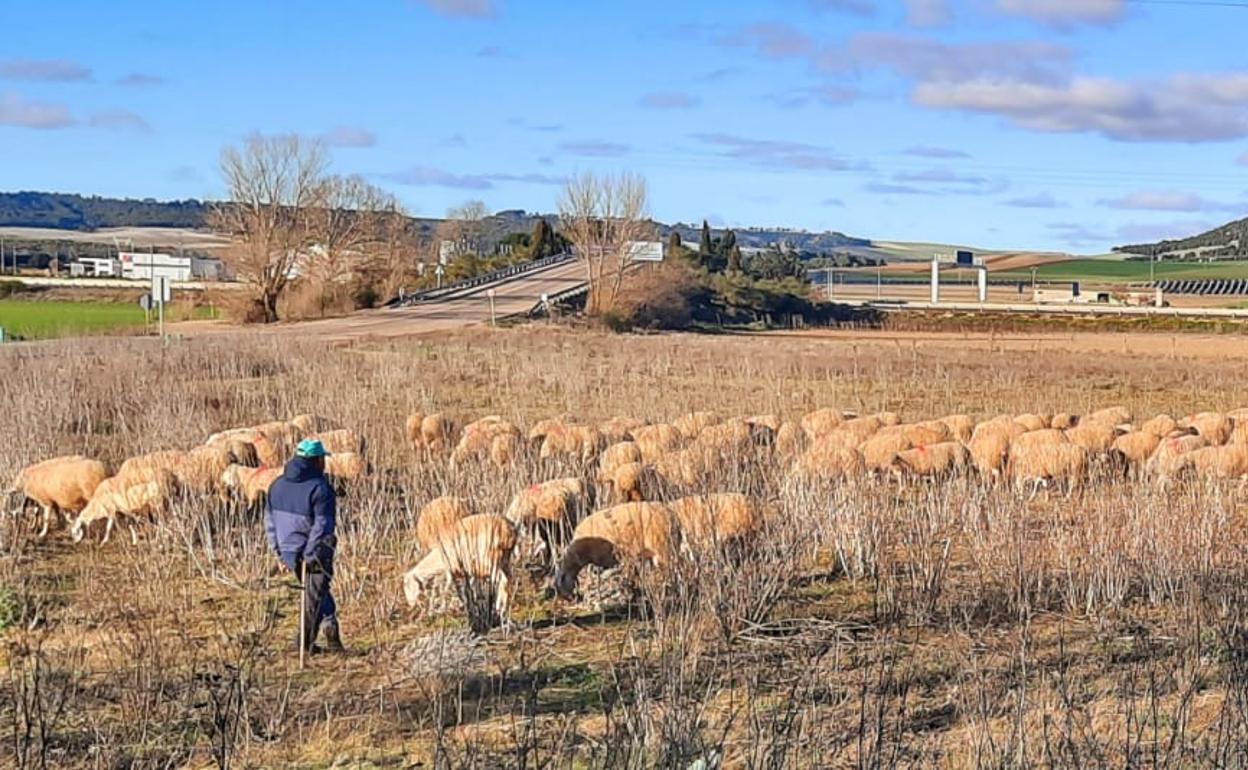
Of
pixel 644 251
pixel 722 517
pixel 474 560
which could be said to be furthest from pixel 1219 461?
pixel 644 251

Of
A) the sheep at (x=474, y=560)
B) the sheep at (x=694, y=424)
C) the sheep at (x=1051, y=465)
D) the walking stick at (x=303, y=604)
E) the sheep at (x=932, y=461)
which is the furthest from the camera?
the sheep at (x=694, y=424)

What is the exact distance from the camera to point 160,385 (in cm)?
2594

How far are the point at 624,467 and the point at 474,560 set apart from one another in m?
4.91

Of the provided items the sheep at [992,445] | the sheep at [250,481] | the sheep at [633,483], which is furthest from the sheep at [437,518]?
the sheep at [992,445]

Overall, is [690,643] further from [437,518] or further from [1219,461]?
[1219,461]

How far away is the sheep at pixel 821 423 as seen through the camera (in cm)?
2134

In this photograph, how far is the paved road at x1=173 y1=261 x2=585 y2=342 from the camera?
54344 millimetres

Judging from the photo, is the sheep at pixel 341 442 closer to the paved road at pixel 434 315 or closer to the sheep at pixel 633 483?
the sheep at pixel 633 483

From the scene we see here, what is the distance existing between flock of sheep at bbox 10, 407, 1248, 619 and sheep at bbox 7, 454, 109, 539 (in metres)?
0.02

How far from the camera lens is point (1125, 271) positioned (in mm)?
181125

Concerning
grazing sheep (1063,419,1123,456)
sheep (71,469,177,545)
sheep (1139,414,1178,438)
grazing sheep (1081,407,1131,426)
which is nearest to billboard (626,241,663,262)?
grazing sheep (1081,407,1131,426)

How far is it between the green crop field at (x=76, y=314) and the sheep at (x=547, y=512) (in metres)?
40.7

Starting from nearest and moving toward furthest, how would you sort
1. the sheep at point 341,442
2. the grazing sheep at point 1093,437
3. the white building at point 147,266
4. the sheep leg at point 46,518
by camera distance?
the sheep leg at point 46,518 < the sheep at point 341,442 < the grazing sheep at point 1093,437 < the white building at point 147,266

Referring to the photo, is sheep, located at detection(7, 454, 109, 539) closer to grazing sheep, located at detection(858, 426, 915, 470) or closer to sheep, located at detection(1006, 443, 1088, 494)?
grazing sheep, located at detection(858, 426, 915, 470)
